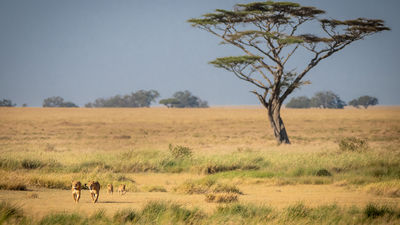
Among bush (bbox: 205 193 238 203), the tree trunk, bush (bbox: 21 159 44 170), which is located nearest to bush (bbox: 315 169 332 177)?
bush (bbox: 205 193 238 203)

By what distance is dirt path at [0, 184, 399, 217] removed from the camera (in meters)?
11.4

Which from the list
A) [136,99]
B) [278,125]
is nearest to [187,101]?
[136,99]

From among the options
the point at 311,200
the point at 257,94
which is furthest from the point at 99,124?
the point at 311,200

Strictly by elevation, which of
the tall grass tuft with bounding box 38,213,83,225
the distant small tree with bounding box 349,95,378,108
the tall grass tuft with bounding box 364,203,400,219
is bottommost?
the tall grass tuft with bounding box 364,203,400,219

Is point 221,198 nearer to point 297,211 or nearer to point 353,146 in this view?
point 297,211

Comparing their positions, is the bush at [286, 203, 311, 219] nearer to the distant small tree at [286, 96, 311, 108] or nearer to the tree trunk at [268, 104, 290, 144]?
the tree trunk at [268, 104, 290, 144]

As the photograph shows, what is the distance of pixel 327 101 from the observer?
5069 inches

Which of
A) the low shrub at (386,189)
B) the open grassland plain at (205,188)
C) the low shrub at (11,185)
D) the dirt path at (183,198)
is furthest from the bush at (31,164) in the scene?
the low shrub at (386,189)

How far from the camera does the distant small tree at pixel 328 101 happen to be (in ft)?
419

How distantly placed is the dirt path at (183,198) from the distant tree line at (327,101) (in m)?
111

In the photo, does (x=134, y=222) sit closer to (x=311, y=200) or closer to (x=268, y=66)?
(x=311, y=200)

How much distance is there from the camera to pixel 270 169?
2275cm

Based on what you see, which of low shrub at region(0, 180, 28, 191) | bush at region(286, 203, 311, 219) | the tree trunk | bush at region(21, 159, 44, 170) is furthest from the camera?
the tree trunk

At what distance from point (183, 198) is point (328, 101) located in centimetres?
11846
